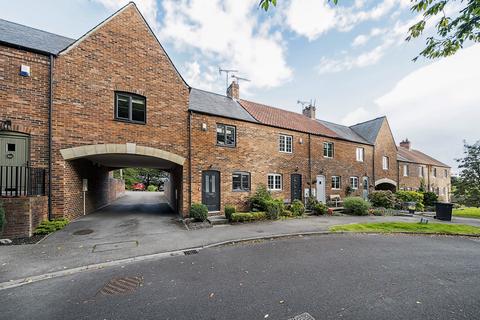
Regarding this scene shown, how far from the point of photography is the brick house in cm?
809

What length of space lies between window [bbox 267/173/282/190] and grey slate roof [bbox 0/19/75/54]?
13008mm

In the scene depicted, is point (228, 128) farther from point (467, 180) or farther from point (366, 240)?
point (467, 180)

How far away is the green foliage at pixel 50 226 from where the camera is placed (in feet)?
25.0

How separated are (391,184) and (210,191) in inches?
874

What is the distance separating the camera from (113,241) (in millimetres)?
7289

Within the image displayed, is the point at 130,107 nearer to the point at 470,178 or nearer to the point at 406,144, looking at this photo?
the point at 470,178

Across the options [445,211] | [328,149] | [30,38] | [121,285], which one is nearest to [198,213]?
[121,285]

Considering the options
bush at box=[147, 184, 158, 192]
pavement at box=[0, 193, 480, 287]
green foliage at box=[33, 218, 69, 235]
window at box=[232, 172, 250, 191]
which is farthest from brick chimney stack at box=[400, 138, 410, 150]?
green foliage at box=[33, 218, 69, 235]

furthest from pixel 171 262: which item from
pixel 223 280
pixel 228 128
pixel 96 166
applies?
pixel 96 166

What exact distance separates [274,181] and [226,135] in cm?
489

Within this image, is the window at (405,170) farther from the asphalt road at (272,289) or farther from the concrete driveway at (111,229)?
the concrete driveway at (111,229)

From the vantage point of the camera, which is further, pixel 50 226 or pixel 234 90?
pixel 234 90

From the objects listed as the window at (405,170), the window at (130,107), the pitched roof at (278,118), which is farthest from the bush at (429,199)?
the window at (130,107)

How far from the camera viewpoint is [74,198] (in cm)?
984
